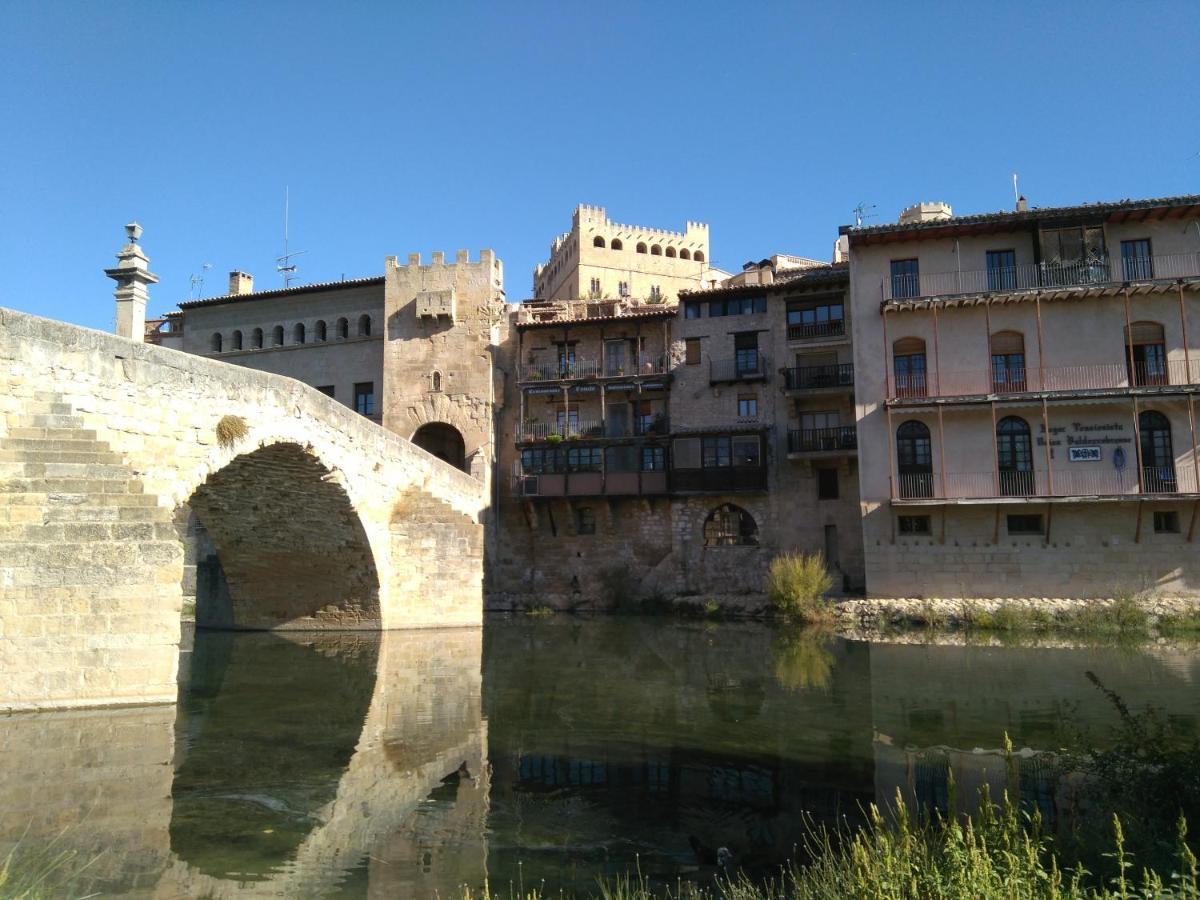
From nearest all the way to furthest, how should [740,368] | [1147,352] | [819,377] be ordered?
[1147,352], [819,377], [740,368]

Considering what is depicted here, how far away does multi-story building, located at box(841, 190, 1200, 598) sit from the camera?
23.6 meters

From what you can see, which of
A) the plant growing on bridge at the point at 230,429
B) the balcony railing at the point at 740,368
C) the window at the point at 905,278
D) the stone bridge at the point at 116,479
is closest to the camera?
the stone bridge at the point at 116,479

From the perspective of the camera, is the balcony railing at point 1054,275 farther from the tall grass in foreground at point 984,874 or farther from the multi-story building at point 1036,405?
the tall grass in foreground at point 984,874

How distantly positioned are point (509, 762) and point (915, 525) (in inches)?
743

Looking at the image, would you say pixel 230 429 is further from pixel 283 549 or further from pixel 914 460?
pixel 914 460

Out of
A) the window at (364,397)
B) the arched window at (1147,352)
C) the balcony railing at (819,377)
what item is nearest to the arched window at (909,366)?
the balcony railing at (819,377)

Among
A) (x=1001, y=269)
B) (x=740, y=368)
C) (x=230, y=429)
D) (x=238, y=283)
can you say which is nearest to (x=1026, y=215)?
(x=1001, y=269)

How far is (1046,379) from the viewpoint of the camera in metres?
24.4

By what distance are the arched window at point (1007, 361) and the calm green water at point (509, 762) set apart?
10.1m

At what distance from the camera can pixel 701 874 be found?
6086 millimetres

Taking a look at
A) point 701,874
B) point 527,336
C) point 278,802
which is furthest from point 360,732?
point 527,336

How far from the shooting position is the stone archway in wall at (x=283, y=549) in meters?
17.5

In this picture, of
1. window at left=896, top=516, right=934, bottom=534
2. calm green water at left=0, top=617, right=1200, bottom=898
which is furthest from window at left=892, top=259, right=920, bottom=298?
calm green water at left=0, top=617, right=1200, bottom=898

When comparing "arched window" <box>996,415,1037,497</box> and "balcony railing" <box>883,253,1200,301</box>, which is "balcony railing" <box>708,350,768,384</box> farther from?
"arched window" <box>996,415,1037,497</box>
